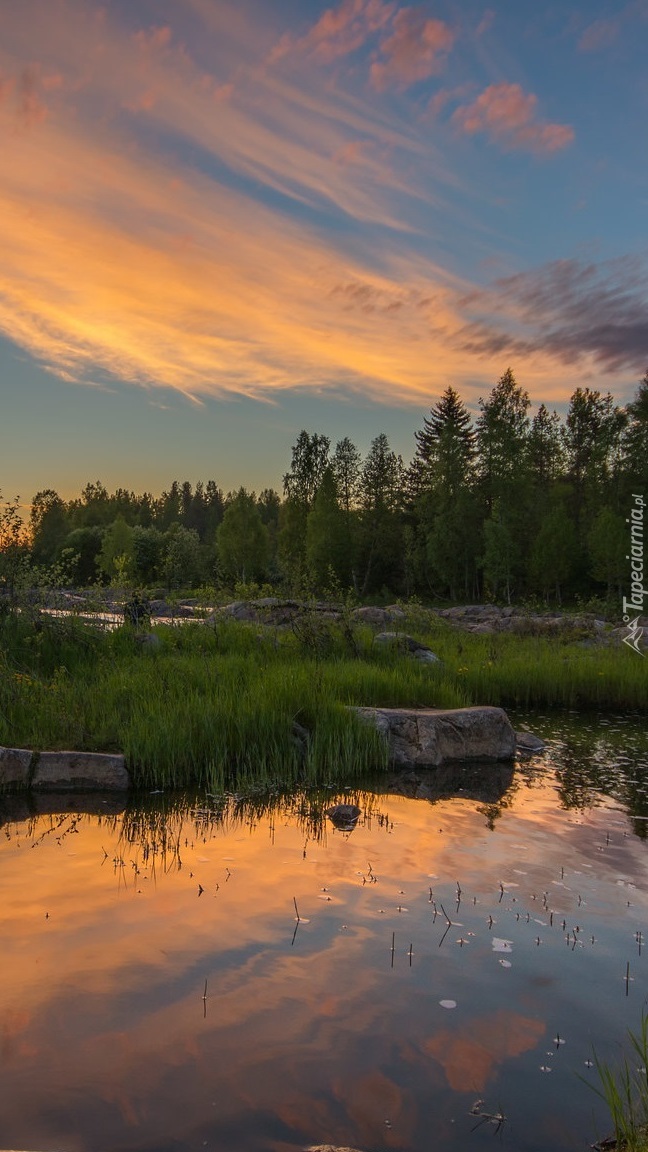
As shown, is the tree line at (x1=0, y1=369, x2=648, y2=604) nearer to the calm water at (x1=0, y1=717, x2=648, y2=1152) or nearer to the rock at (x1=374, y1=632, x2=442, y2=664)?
the rock at (x1=374, y1=632, x2=442, y2=664)

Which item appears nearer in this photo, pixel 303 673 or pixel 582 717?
pixel 303 673

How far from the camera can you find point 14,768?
937 cm

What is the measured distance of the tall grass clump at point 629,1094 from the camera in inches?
135

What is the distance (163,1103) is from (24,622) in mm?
11360

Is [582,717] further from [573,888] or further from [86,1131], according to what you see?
[86,1131]

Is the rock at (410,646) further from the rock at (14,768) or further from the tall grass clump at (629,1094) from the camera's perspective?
the tall grass clump at (629,1094)

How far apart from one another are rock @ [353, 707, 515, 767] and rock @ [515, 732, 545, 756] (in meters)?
0.54

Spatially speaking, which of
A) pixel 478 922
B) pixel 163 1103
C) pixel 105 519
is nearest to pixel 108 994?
pixel 163 1103

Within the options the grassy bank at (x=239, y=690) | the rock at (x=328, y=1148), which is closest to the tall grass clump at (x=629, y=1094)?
the rock at (x=328, y=1148)

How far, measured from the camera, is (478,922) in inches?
234

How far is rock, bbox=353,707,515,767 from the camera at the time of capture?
1134cm

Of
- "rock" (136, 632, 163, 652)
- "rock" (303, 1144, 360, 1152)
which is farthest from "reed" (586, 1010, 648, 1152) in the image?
"rock" (136, 632, 163, 652)

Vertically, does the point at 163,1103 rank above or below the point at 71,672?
below

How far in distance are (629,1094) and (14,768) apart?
789cm
